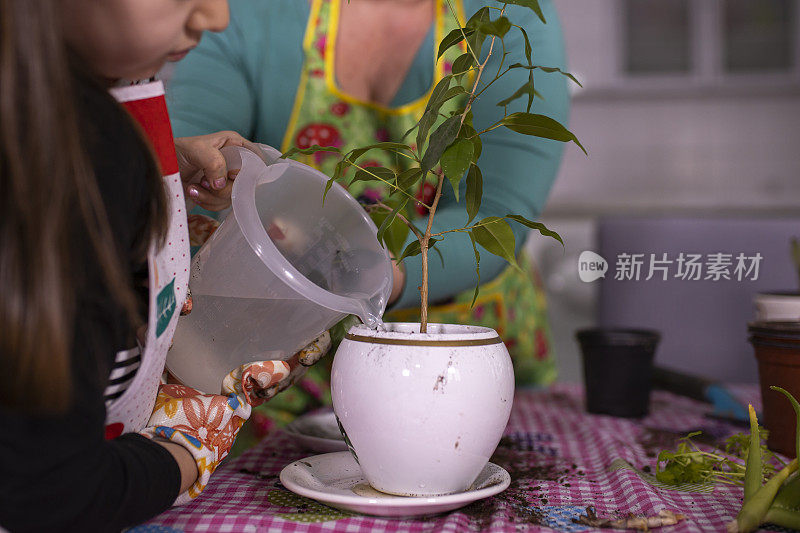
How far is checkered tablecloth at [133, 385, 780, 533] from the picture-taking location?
0.52 metres

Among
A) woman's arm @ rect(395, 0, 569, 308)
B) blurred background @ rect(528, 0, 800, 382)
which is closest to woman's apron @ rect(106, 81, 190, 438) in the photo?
woman's arm @ rect(395, 0, 569, 308)

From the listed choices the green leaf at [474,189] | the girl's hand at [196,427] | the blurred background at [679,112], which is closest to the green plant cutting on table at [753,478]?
the green leaf at [474,189]

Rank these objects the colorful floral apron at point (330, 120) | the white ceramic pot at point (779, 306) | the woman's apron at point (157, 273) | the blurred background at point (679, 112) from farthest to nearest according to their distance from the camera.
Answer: the blurred background at point (679, 112)
the colorful floral apron at point (330, 120)
the white ceramic pot at point (779, 306)
the woman's apron at point (157, 273)

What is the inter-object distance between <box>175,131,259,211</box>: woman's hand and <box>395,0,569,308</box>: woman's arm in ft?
0.99

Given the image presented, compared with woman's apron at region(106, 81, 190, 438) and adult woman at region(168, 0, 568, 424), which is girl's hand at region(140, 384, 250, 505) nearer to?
woman's apron at region(106, 81, 190, 438)

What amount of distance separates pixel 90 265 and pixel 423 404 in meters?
0.24

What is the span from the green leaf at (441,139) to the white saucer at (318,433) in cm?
28

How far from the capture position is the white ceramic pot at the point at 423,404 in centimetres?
52

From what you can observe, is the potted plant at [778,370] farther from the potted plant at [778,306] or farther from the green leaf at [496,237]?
the green leaf at [496,237]

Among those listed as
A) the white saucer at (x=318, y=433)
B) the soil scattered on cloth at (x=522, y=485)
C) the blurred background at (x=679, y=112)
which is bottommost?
the soil scattered on cloth at (x=522, y=485)

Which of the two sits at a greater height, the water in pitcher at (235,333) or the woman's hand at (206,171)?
the woman's hand at (206,171)
